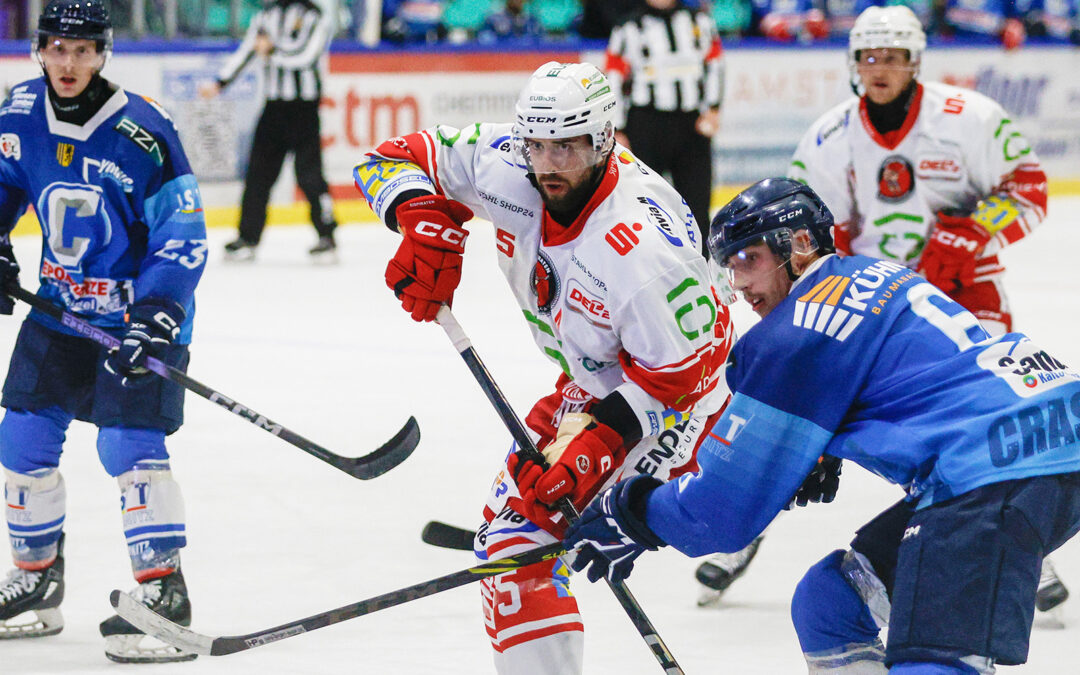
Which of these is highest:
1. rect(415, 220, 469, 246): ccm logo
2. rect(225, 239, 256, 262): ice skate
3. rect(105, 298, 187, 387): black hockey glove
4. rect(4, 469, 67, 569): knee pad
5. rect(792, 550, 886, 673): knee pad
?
rect(415, 220, 469, 246): ccm logo

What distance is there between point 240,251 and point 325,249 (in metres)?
0.48

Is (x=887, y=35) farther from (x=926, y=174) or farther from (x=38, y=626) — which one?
(x=38, y=626)

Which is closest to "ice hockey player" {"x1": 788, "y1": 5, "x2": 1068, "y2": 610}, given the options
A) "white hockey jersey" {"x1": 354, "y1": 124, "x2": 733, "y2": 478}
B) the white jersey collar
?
"white hockey jersey" {"x1": 354, "y1": 124, "x2": 733, "y2": 478}

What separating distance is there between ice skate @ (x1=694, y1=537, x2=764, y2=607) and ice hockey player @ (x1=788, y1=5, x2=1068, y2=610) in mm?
942

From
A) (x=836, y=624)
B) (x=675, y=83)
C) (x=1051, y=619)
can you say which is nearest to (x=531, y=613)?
(x=836, y=624)

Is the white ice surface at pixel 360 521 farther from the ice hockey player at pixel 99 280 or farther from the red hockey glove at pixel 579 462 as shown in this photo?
the red hockey glove at pixel 579 462

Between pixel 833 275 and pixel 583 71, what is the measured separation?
77 centimetres

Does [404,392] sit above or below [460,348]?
below

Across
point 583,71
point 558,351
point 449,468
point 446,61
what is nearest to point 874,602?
point 558,351

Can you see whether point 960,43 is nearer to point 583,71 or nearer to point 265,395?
point 265,395

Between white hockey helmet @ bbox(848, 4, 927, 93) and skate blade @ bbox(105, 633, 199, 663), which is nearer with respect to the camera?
skate blade @ bbox(105, 633, 199, 663)

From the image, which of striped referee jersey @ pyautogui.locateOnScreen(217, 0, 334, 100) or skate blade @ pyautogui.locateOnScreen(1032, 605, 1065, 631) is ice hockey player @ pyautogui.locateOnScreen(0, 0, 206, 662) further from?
striped referee jersey @ pyautogui.locateOnScreen(217, 0, 334, 100)

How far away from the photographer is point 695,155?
8203 mm

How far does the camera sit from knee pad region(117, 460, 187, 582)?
142 inches
